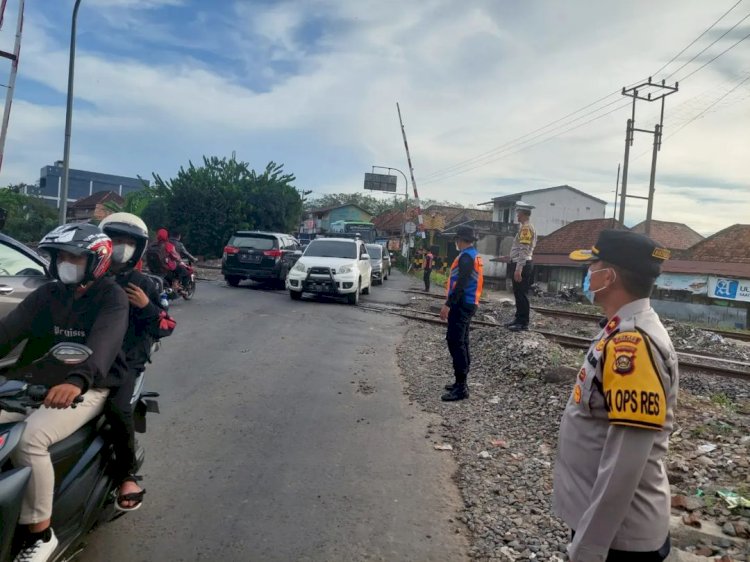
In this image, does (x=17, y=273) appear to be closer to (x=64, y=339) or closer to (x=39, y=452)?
(x=64, y=339)

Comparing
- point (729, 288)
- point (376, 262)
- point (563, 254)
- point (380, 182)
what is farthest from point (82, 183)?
point (729, 288)

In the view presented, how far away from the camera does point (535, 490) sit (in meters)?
4.39

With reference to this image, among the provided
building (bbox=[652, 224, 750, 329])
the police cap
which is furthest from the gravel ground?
building (bbox=[652, 224, 750, 329])

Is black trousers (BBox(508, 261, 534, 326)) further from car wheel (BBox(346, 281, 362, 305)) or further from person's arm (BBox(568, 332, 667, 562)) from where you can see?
person's arm (BBox(568, 332, 667, 562))

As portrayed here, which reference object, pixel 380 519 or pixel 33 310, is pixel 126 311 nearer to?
pixel 33 310

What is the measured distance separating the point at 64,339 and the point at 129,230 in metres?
0.77

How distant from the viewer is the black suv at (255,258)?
18.6 m

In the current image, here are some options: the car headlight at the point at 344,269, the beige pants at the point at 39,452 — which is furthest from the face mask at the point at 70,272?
the car headlight at the point at 344,269

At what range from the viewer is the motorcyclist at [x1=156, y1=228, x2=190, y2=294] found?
13675 mm

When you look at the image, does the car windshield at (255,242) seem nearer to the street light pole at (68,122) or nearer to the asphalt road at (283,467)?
the street light pole at (68,122)

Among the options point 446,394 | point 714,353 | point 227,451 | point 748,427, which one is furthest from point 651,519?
point 714,353

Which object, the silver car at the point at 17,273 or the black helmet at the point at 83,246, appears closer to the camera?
the black helmet at the point at 83,246

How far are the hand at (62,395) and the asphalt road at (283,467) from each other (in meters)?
1.16

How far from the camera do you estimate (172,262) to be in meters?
13.8
